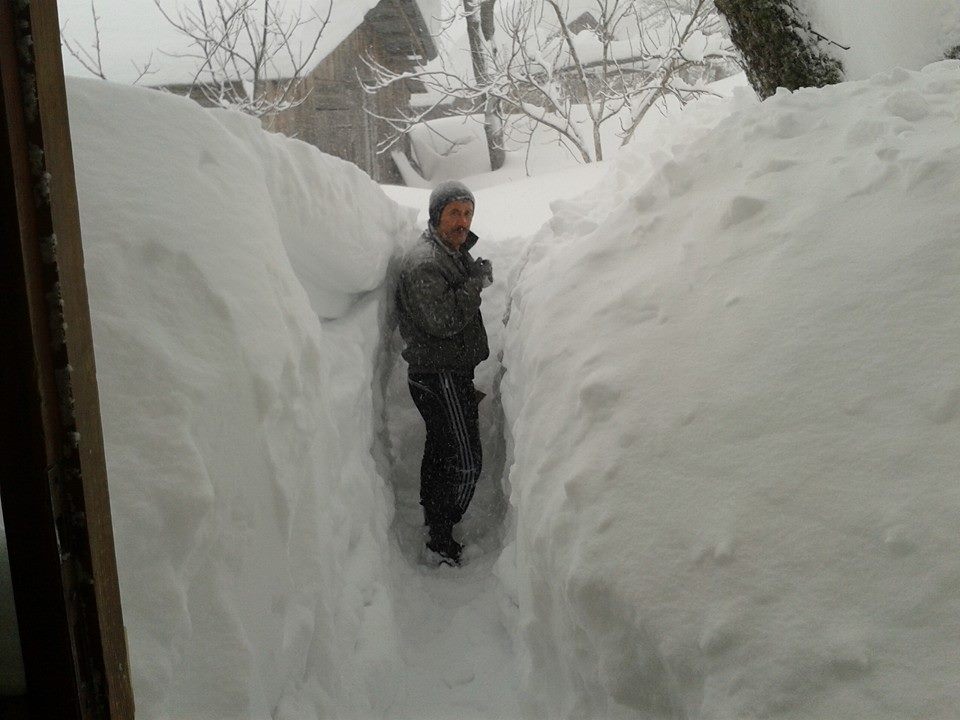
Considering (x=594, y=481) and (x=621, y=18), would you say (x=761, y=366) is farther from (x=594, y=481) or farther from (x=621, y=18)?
(x=621, y=18)

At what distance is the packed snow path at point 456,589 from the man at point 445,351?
5.1 inches

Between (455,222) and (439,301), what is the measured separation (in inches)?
15.2

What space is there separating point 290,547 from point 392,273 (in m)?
1.89

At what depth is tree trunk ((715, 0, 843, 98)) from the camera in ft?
9.79

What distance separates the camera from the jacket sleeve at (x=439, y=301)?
307 cm

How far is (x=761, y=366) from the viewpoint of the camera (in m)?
1.60

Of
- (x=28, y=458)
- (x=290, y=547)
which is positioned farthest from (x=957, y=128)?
(x=28, y=458)

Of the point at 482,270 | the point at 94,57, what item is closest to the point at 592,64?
the point at 94,57

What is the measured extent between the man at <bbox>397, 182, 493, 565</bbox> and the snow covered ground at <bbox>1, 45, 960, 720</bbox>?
0.55 meters

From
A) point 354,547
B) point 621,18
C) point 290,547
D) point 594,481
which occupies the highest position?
point 621,18

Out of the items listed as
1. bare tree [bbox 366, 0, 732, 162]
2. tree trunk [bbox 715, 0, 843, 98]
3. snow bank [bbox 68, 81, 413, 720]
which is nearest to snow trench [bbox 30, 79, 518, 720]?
snow bank [bbox 68, 81, 413, 720]

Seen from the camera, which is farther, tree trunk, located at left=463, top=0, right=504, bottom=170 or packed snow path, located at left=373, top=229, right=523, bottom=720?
tree trunk, located at left=463, top=0, right=504, bottom=170

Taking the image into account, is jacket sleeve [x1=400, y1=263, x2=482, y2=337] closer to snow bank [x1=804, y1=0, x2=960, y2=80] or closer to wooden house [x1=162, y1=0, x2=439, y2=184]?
snow bank [x1=804, y1=0, x2=960, y2=80]

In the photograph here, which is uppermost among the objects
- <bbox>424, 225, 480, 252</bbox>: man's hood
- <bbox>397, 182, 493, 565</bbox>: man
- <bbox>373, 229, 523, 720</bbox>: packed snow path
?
<bbox>424, 225, 480, 252</bbox>: man's hood
